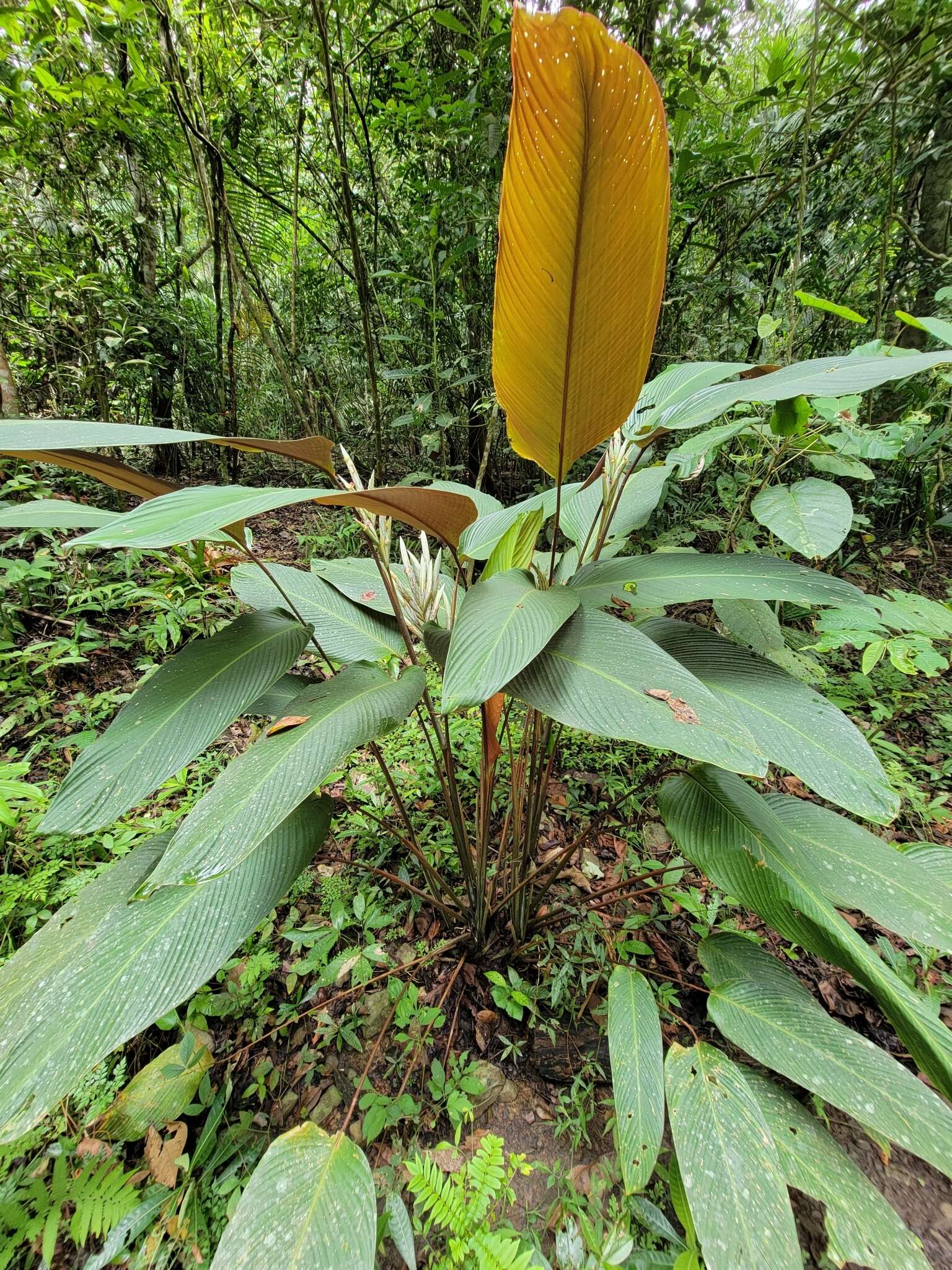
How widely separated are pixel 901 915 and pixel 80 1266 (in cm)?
101

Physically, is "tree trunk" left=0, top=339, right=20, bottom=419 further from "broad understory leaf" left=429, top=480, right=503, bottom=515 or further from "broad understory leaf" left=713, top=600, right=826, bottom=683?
"broad understory leaf" left=713, top=600, right=826, bottom=683

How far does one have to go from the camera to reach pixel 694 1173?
469 mm

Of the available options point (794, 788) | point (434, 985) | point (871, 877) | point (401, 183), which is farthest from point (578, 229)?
point (401, 183)

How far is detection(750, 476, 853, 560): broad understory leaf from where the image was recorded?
2.13 ft

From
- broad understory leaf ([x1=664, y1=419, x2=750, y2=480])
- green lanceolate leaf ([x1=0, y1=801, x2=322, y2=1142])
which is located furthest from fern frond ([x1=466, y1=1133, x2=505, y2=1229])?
broad understory leaf ([x1=664, y1=419, x2=750, y2=480])

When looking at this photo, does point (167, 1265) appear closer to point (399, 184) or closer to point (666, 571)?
point (666, 571)

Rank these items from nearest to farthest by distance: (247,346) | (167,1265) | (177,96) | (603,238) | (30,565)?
(603,238) < (167,1265) < (30,565) < (177,96) < (247,346)

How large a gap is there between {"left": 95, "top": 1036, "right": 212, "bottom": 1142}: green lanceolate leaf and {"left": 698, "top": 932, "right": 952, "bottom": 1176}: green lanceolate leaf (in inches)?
27.9

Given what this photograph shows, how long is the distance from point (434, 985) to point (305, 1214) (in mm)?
403

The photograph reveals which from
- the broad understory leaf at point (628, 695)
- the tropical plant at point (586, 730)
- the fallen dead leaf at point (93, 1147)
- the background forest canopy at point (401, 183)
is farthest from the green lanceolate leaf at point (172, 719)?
the background forest canopy at point (401, 183)

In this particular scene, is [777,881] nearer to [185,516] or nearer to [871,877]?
[871,877]

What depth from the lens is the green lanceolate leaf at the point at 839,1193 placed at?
17.8 inches

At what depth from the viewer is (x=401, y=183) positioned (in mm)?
2291

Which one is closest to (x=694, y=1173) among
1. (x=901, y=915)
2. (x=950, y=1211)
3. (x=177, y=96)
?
(x=901, y=915)
